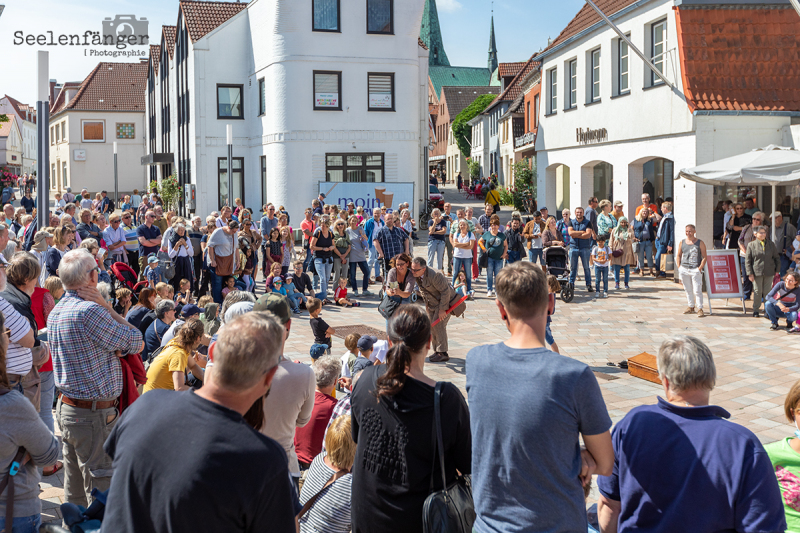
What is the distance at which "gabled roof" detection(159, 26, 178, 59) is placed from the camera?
3528 cm

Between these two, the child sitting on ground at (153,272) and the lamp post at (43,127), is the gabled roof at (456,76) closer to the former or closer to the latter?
the child sitting on ground at (153,272)

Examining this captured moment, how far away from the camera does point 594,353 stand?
35.3 feet

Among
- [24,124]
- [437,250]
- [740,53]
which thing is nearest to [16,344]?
[437,250]

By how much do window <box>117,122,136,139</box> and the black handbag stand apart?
172 ft

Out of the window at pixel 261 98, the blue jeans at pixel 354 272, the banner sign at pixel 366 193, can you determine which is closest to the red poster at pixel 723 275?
the blue jeans at pixel 354 272

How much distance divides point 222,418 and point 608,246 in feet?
48.5

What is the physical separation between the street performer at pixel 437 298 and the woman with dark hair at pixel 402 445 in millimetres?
5659

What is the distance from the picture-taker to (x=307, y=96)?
87.6 ft

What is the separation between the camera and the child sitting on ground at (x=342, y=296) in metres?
14.9

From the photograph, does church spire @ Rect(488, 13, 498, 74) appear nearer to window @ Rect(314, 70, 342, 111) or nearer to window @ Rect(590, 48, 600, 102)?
window @ Rect(314, 70, 342, 111)

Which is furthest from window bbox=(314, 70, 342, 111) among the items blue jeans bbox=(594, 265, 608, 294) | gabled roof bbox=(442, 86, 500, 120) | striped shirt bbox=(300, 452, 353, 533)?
gabled roof bbox=(442, 86, 500, 120)

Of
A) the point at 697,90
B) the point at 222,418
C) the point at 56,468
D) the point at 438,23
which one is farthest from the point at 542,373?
the point at 438,23

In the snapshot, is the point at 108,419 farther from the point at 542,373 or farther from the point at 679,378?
the point at 679,378

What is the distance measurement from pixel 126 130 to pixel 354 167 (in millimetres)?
29985
